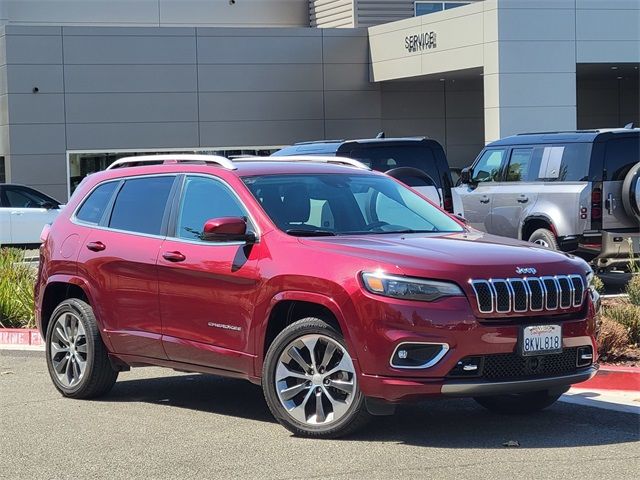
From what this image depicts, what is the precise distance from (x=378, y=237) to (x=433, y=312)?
1082 millimetres

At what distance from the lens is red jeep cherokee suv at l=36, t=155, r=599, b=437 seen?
6527 millimetres

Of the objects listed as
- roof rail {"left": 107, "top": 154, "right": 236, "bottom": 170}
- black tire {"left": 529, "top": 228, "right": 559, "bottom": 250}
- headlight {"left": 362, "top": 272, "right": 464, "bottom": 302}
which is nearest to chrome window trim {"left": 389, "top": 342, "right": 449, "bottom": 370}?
headlight {"left": 362, "top": 272, "right": 464, "bottom": 302}

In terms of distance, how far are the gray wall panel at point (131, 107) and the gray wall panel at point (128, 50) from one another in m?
1.06

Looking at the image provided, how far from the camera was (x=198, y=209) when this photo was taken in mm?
7914

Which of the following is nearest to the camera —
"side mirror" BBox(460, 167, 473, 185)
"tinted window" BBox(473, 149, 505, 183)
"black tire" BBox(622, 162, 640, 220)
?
"black tire" BBox(622, 162, 640, 220)

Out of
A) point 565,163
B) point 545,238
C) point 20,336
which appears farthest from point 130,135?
point 20,336

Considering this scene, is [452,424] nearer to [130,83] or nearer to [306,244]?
[306,244]

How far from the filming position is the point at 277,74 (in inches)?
1422

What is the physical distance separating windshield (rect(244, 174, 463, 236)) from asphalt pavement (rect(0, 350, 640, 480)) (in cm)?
134

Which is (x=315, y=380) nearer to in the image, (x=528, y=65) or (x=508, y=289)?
(x=508, y=289)

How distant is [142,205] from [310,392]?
7.46 ft

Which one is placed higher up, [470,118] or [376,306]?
[470,118]

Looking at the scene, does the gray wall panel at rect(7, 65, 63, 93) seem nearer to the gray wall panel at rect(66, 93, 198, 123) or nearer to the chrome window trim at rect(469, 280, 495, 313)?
the gray wall panel at rect(66, 93, 198, 123)

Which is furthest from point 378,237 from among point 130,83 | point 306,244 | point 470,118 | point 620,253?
point 470,118
